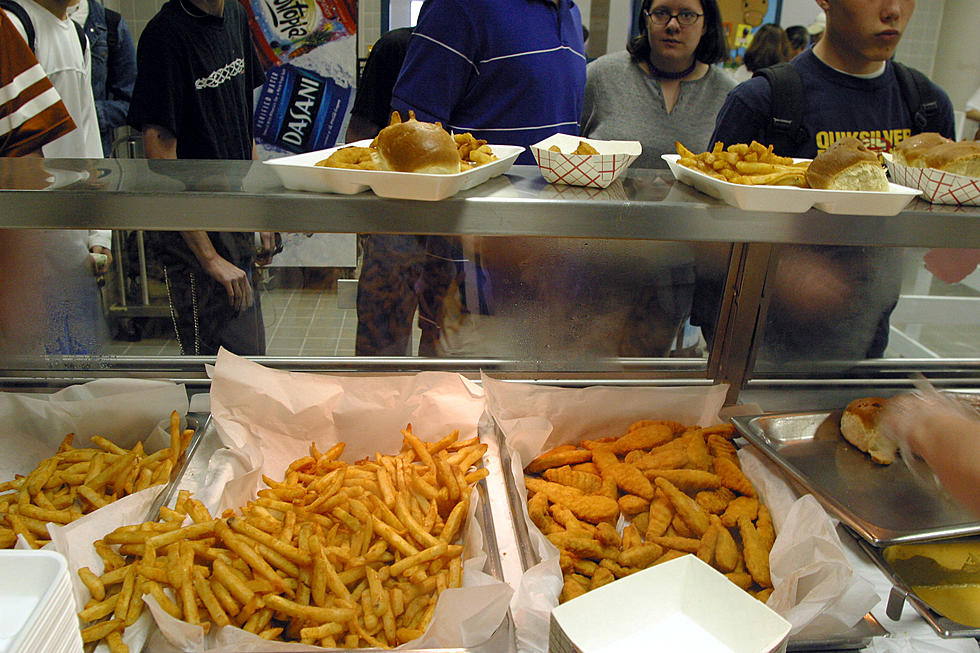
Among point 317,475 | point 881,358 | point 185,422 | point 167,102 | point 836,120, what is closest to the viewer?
point 317,475

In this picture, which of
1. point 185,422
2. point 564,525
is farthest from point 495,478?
point 185,422

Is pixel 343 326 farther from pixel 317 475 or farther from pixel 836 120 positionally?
pixel 836 120

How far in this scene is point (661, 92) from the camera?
10.2 feet

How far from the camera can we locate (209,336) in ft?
6.27

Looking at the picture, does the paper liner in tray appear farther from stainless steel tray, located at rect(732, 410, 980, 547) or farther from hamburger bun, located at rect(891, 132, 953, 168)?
hamburger bun, located at rect(891, 132, 953, 168)

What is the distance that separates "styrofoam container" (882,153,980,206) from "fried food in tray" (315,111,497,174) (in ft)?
3.13

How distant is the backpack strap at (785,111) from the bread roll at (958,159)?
93 centimetres

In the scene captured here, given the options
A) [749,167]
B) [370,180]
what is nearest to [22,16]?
[370,180]

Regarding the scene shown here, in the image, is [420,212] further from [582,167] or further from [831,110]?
[831,110]

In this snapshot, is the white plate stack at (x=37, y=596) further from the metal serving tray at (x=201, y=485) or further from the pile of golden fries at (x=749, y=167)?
the pile of golden fries at (x=749, y=167)

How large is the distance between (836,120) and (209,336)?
213 centimetres

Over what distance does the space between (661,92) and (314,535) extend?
8.18ft

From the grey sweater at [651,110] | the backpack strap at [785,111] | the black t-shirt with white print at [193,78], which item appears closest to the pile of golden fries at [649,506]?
the backpack strap at [785,111]

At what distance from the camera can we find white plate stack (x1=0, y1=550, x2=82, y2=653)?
874 millimetres
